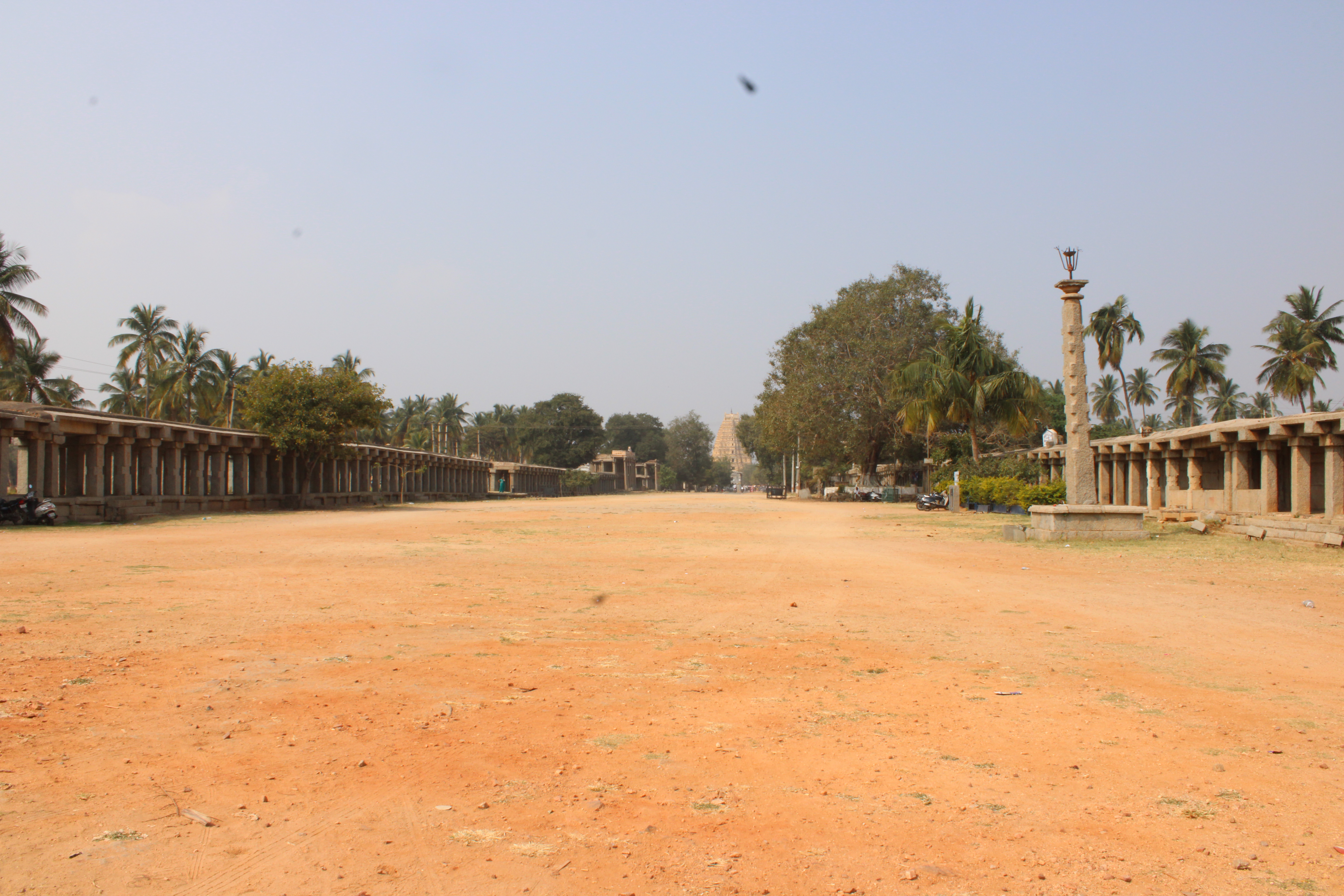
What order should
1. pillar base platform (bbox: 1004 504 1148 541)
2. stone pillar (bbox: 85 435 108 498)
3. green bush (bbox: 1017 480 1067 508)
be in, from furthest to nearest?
green bush (bbox: 1017 480 1067 508), stone pillar (bbox: 85 435 108 498), pillar base platform (bbox: 1004 504 1148 541)

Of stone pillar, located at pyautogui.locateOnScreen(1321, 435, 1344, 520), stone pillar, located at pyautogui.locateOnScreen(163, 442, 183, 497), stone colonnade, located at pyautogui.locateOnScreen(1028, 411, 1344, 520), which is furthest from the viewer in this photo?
stone pillar, located at pyautogui.locateOnScreen(163, 442, 183, 497)

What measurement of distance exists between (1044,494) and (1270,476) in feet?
Answer: 34.0

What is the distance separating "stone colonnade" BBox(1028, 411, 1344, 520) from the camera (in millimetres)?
18062

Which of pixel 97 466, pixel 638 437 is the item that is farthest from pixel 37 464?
pixel 638 437

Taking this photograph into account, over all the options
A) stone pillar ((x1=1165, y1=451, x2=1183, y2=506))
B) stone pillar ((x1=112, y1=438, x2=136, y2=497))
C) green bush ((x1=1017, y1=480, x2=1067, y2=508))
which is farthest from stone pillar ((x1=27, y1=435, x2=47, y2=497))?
stone pillar ((x1=1165, y1=451, x2=1183, y2=506))

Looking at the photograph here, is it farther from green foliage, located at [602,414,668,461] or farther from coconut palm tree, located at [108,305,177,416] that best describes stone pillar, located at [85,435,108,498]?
green foliage, located at [602,414,668,461]

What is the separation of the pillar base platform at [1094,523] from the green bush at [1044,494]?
8437mm

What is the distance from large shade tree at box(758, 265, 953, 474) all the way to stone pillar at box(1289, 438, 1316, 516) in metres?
31.0

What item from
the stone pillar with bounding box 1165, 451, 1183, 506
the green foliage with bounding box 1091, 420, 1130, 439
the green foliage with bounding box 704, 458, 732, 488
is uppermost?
the green foliage with bounding box 1091, 420, 1130, 439

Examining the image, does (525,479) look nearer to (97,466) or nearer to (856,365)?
(856,365)

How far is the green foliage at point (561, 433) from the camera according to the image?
126 m

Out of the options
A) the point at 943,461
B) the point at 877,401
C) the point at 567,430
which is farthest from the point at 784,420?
the point at 567,430

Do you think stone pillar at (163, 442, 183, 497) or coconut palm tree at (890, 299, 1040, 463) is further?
coconut palm tree at (890, 299, 1040, 463)

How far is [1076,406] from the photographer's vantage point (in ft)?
72.7
